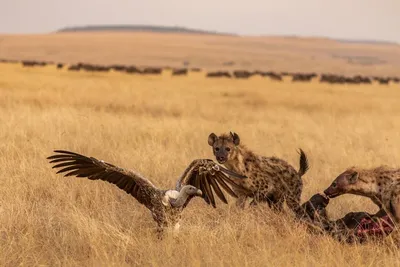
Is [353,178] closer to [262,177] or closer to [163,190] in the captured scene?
[262,177]

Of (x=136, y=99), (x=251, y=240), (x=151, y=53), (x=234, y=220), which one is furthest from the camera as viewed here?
(x=151, y=53)

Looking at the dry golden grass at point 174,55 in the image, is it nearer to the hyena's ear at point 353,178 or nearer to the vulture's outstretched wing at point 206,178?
the hyena's ear at point 353,178

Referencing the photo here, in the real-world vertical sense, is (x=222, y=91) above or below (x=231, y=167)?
below

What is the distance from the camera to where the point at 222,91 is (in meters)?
25.2

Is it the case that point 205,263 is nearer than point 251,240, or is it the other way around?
point 205,263

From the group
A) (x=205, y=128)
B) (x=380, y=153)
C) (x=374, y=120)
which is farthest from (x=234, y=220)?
(x=374, y=120)

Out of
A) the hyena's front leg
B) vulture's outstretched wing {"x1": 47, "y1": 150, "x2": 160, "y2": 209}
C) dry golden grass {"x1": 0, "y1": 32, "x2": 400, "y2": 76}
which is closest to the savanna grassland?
the hyena's front leg

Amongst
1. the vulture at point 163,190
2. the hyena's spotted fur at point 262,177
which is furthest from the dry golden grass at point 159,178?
the hyena's spotted fur at point 262,177

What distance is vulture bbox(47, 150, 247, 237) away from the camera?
5480mm

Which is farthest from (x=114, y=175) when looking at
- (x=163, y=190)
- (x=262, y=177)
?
(x=262, y=177)

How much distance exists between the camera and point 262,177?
23.7 ft

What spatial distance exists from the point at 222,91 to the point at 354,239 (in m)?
19.6

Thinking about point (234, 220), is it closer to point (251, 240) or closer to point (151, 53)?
point (251, 240)

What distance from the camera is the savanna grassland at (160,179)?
550 centimetres
